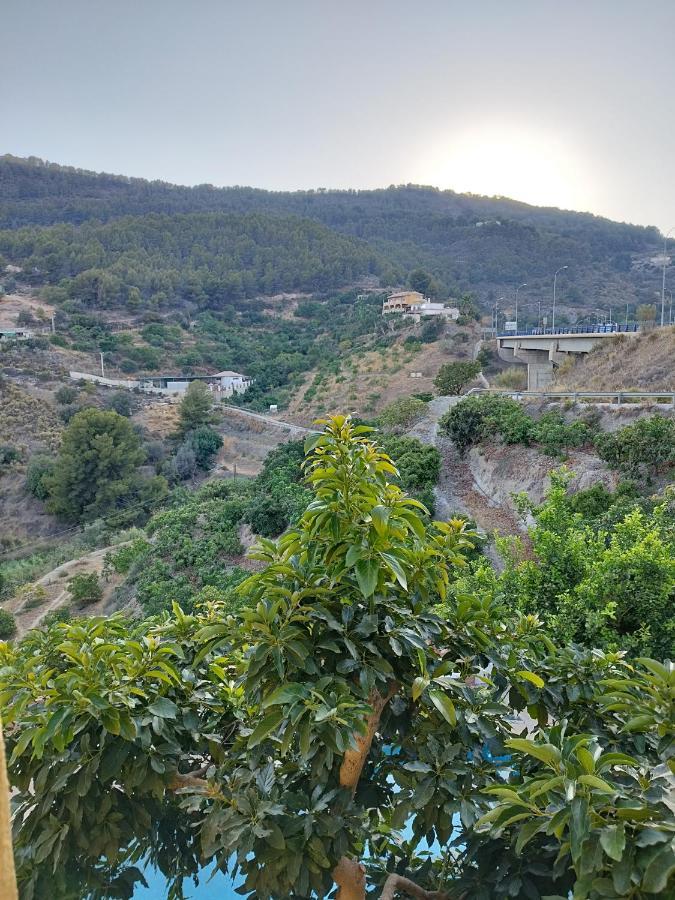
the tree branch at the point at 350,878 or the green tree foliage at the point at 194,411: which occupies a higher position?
the tree branch at the point at 350,878

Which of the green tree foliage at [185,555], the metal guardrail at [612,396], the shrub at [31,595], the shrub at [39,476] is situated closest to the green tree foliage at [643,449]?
the metal guardrail at [612,396]

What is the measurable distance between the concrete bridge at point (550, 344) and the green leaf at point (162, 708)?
25.0 m

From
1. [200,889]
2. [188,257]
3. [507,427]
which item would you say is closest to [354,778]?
[200,889]

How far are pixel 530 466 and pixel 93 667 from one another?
1341 cm

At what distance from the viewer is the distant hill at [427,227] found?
73.3m

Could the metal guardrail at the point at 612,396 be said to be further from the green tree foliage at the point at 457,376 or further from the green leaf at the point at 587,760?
the green leaf at the point at 587,760

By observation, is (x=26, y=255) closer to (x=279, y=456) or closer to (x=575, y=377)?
(x=279, y=456)

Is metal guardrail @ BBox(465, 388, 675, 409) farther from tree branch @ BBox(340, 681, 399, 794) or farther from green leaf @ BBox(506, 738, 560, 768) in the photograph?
green leaf @ BBox(506, 738, 560, 768)

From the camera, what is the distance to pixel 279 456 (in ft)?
78.1

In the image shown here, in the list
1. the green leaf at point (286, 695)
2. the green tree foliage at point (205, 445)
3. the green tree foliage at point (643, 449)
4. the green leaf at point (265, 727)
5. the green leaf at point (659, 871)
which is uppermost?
the green leaf at point (286, 695)

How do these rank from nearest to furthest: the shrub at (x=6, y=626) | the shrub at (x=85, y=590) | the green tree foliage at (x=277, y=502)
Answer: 1. the green tree foliage at (x=277, y=502)
2. the shrub at (x=6, y=626)
3. the shrub at (x=85, y=590)

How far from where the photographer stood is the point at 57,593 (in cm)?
2069

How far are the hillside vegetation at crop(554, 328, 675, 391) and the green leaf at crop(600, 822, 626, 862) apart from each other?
19.0 meters

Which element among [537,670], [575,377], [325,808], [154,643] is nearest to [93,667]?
[154,643]
